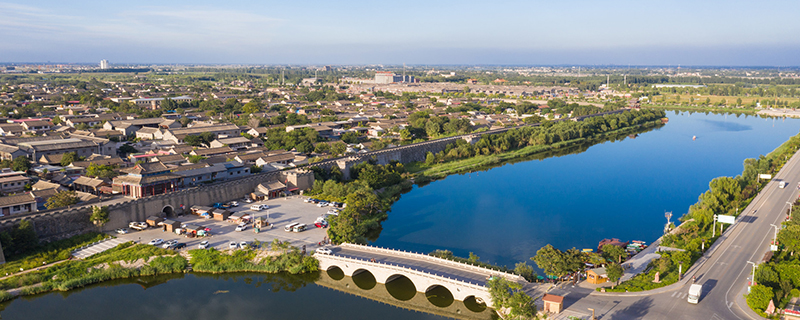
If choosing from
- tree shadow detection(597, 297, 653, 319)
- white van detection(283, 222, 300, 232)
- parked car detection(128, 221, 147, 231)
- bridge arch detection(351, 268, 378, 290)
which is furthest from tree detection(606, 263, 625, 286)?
parked car detection(128, 221, 147, 231)

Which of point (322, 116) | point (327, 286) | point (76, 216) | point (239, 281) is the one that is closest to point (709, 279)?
point (327, 286)

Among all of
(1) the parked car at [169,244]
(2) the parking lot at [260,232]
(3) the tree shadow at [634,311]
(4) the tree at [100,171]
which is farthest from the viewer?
(4) the tree at [100,171]

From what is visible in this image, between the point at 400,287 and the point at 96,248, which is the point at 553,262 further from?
the point at 96,248

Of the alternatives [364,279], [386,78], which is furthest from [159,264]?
[386,78]

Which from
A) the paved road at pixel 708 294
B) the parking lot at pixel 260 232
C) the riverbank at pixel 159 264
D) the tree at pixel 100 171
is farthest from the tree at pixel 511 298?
the tree at pixel 100 171

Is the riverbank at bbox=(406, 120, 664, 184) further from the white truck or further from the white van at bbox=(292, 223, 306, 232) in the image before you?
the white truck

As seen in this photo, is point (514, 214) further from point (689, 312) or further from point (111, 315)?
point (111, 315)

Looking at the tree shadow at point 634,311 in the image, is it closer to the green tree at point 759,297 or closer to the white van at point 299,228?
the green tree at point 759,297

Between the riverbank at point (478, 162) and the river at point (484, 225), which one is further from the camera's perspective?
the riverbank at point (478, 162)
